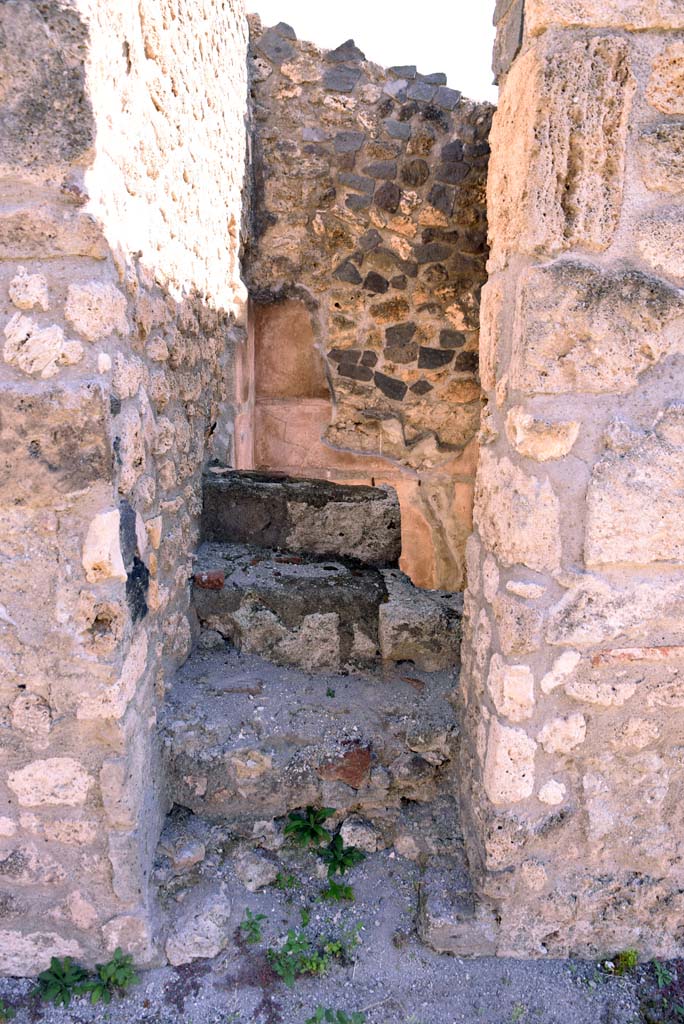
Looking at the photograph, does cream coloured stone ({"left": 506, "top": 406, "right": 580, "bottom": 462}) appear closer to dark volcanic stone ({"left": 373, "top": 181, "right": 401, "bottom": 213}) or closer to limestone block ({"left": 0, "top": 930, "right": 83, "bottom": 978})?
limestone block ({"left": 0, "top": 930, "right": 83, "bottom": 978})

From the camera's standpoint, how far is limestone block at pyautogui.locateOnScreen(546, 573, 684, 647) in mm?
1777

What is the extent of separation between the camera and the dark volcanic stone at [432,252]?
4.32 meters

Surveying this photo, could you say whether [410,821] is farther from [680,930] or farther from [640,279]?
[640,279]

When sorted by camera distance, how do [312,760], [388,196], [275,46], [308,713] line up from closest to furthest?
[312,760]
[308,713]
[275,46]
[388,196]

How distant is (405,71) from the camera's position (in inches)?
159

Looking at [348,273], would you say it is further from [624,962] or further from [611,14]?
[624,962]

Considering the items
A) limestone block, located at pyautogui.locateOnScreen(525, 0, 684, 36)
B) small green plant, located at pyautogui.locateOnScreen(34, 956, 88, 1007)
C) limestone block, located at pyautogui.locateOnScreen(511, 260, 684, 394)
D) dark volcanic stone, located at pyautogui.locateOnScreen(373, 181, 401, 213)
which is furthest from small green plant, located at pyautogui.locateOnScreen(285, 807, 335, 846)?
dark volcanic stone, located at pyautogui.locateOnScreen(373, 181, 401, 213)

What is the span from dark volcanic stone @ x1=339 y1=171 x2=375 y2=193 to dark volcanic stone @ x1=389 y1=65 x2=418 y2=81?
1.98ft

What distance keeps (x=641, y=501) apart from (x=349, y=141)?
10.9ft

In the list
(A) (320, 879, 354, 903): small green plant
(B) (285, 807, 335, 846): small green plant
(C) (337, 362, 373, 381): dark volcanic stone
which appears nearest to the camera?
(A) (320, 879, 354, 903): small green plant

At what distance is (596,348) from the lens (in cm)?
167

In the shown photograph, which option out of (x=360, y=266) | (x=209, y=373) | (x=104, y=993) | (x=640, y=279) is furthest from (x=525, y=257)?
(x=360, y=266)

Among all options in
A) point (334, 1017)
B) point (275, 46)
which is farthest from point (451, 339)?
point (334, 1017)

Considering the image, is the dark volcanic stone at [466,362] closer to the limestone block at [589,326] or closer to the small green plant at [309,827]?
the limestone block at [589,326]
